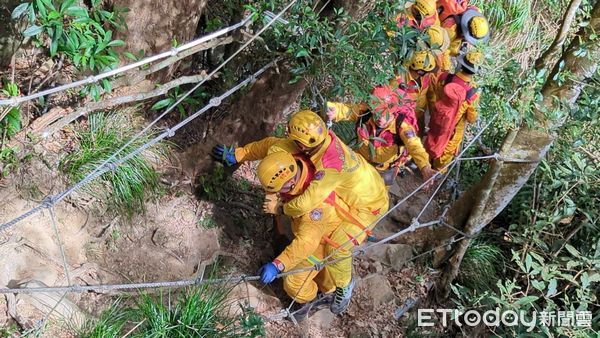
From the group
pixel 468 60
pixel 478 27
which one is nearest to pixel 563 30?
pixel 468 60

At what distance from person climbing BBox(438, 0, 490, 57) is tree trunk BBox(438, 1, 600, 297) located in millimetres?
1679

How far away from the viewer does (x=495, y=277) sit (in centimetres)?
501

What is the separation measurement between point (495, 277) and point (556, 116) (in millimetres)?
1867

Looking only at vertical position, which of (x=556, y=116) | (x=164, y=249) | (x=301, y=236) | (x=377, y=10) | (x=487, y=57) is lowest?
(x=164, y=249)

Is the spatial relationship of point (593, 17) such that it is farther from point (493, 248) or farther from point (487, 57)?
point (493, 248)

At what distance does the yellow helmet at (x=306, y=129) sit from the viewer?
3.58 metres

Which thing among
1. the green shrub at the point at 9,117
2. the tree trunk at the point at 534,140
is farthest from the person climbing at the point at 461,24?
the green shrub at the point at 9,117

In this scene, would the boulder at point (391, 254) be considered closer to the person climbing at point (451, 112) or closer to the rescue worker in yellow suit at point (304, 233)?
the person climbing at point (451, 112)

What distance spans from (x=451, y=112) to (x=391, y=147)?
85 centimetres

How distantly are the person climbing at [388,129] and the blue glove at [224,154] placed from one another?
797mm

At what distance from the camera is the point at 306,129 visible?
11.8 feet

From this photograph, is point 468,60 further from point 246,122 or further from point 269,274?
point 269,274

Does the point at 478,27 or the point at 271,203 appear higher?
the point at 478,27

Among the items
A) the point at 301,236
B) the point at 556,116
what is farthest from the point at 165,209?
the point at 556,116
